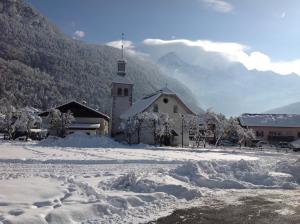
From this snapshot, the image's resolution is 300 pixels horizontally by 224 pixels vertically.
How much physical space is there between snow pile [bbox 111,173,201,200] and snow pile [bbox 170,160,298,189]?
7.77 ft

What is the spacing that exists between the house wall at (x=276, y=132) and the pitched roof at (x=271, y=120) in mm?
835

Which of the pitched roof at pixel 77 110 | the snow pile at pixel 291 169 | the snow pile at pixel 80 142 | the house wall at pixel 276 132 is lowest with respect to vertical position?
the snow pile at pixel 291 169

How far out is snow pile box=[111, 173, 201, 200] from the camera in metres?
13.8

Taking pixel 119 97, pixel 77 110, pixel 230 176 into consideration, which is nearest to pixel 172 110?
pixel 119 97

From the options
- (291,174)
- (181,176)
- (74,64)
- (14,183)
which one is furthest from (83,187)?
(74,64)

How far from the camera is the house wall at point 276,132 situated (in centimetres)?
8638

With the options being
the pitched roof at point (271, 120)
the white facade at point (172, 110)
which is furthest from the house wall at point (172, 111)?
the pitched roof at point (271, 120)

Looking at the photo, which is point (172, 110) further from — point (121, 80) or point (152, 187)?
point (152, 187)

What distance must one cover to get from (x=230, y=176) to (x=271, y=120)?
7395 centimetres

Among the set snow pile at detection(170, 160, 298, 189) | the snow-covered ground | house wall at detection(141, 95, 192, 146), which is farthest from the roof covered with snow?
snow pile at detection(170, 160, 298, 189)

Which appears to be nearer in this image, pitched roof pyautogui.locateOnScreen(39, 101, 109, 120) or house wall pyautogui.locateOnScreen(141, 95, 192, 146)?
house wall pyautogui.locateOnScreen(141, 95, 192, 146)

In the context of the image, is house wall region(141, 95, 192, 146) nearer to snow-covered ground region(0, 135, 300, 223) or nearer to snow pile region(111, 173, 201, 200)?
snow-covered ground region(0, 135, 300, 223)

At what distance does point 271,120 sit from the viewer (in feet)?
292

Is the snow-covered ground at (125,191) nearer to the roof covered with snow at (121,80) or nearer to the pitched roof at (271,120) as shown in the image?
the roof covered with snow at (121,80)
